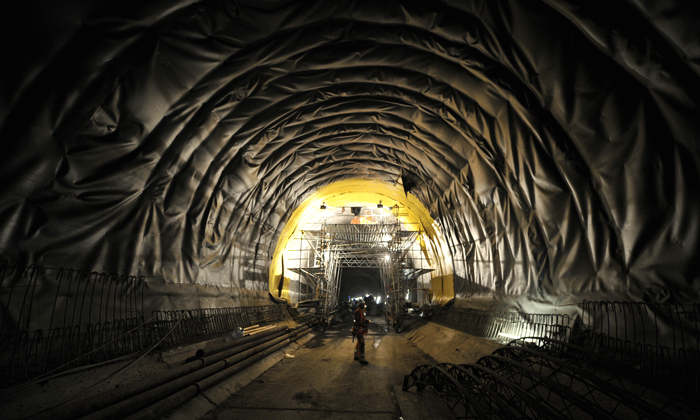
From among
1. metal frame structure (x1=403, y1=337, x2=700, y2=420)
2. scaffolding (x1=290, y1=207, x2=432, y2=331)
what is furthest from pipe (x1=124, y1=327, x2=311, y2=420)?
scaffolding (x1=290, y1=207, x2=432, y2=331)

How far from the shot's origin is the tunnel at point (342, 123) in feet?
13.0

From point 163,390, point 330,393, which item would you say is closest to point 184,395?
point 163,390

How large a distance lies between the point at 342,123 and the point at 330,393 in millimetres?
7541

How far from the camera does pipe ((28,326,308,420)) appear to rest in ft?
10.8

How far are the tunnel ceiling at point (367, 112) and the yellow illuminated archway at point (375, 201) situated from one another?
5.74m

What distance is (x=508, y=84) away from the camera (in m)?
6.04

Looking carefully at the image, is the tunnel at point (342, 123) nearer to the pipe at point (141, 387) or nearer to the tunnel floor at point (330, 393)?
the pipe at point (141, 387)

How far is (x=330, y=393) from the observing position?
6.06m

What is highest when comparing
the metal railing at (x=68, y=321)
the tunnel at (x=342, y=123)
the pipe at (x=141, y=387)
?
the tunnel at (x=342, y=123)

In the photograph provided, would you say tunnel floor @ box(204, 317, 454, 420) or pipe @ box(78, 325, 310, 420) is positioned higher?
pipe @ box(78, 325, 310, 420)

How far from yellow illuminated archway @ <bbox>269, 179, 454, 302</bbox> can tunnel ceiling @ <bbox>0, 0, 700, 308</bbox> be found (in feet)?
18.8

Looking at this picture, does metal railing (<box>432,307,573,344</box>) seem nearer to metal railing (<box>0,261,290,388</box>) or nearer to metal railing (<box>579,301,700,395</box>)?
metal railing (<box>579,301,700,395</box>)

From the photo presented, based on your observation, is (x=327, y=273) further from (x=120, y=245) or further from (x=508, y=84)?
(x=508, y=84)

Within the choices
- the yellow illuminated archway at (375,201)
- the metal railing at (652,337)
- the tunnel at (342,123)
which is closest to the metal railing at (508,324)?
the tunnel at (342,123)
